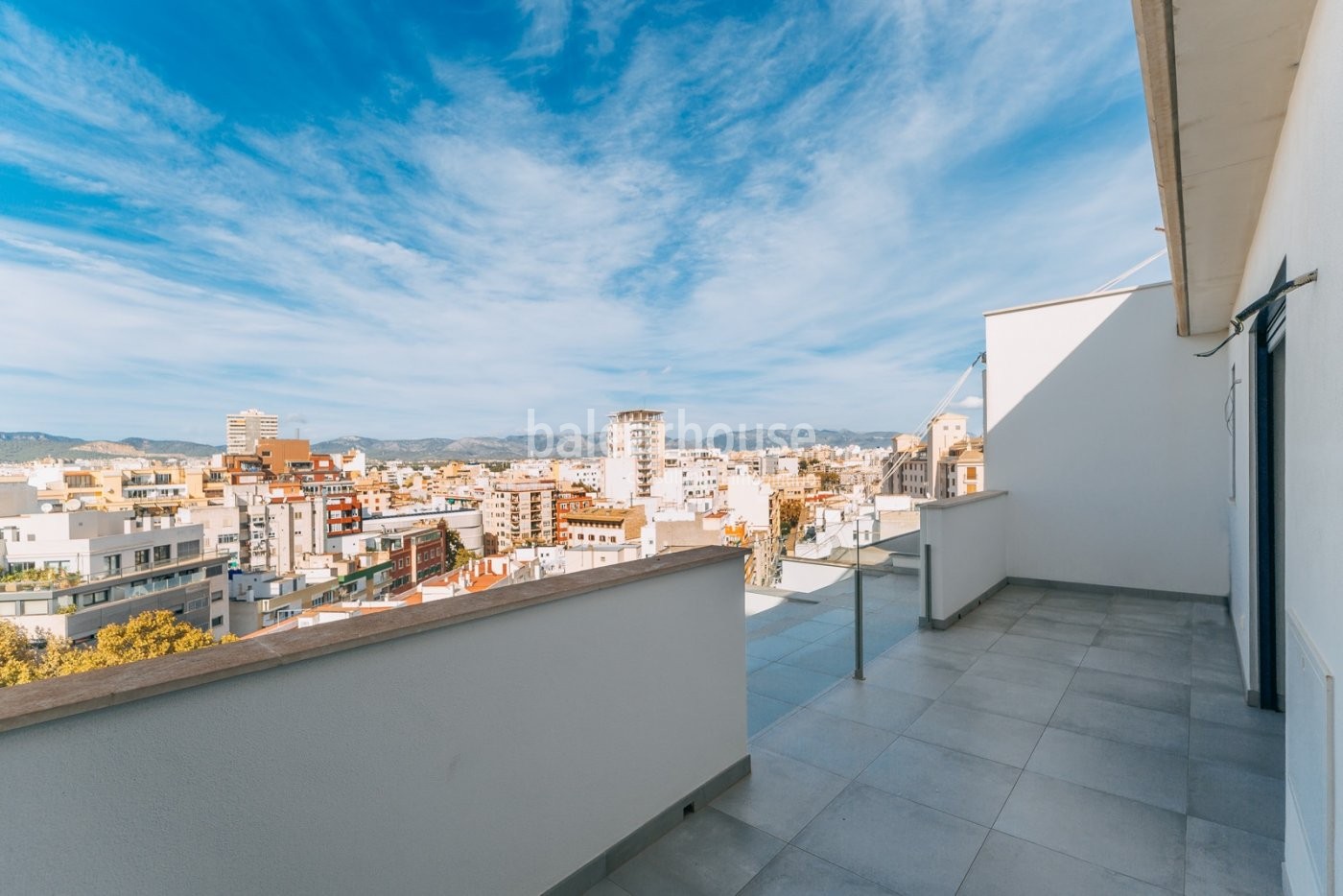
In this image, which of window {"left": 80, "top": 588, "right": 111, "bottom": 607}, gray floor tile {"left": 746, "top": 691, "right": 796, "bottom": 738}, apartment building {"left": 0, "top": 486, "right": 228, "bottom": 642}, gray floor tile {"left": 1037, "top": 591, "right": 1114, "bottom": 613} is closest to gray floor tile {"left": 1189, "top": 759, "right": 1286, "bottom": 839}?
gray floor tile {"left": 746, "top": 691, "right": 796, "bottom": 738}

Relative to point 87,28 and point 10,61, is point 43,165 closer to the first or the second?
point 10,61

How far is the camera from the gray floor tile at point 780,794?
2.12 m

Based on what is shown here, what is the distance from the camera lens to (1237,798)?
2.21 m

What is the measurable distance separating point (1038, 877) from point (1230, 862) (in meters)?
0.69

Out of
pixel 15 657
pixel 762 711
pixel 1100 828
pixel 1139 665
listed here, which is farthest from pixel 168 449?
pixel 1139 665

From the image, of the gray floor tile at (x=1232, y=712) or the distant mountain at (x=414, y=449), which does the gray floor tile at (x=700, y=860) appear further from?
the distant mountain at (x=414, y=449)

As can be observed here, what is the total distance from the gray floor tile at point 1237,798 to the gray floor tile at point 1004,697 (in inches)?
24.8

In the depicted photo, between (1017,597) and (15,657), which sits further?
(1017,597)

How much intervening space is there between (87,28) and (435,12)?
19.9 feet

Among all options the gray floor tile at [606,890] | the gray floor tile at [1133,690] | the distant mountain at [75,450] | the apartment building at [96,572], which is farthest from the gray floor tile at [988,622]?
the distant mountain at [75,450]

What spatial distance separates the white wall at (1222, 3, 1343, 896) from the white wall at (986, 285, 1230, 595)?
3933 mm

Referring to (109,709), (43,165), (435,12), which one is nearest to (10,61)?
(435,12)

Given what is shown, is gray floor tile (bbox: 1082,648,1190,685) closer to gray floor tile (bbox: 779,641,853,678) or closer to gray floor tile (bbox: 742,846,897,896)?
gray floor tile (bbox: 779,641,853,678)

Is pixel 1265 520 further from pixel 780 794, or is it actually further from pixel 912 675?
pixel 780 794
